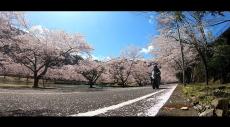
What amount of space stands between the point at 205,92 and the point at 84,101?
84.0 inches

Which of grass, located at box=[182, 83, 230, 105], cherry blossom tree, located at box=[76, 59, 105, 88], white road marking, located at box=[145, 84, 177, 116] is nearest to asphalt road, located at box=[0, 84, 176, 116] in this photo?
white road marking, located at box=[145, 84, 177, 116]

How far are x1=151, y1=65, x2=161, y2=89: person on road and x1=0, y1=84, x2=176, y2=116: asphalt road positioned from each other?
0.31ft

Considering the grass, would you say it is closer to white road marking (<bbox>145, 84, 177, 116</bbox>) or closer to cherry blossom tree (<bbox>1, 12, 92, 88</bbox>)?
white road marking (<bbox>145, 84, 177, 116</bbox>)

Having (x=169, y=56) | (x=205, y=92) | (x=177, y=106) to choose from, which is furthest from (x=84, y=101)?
(x=205, y=92)

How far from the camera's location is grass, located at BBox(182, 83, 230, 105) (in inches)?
230

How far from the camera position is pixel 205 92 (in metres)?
6.32

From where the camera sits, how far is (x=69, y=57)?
6129 millimetres

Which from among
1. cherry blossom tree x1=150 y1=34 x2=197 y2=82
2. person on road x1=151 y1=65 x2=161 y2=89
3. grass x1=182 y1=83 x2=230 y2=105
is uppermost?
cherry blossom tree x1=150 y1=34 x2=197 y2=82

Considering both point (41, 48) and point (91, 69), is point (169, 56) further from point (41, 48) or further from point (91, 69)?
point (41, 48)
